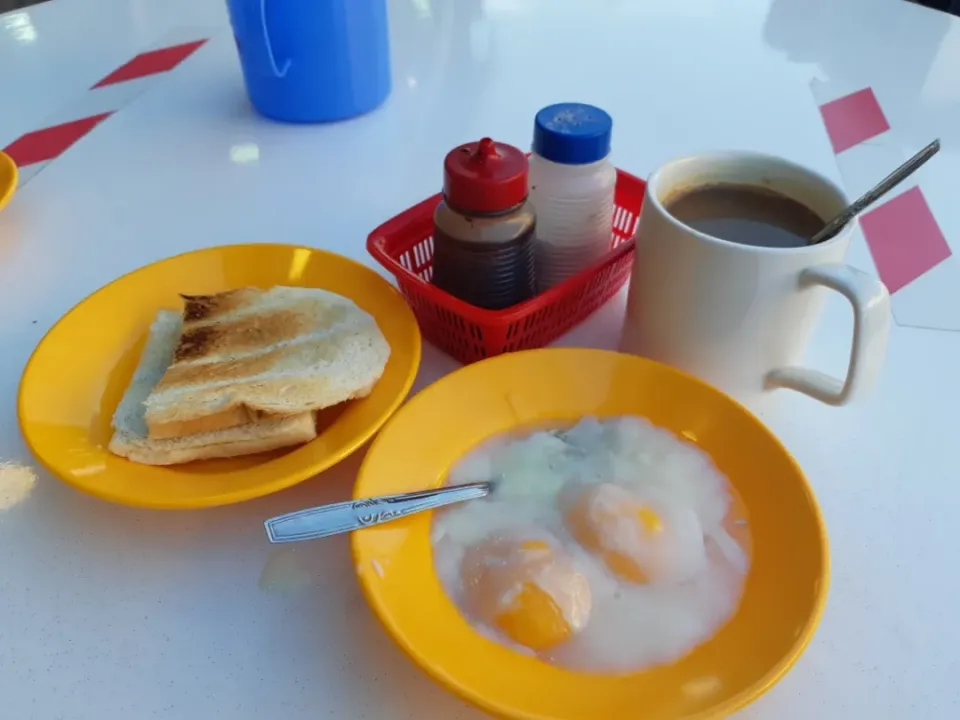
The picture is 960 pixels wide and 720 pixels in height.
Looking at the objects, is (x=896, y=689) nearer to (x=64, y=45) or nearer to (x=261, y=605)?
(x=261, y=605)

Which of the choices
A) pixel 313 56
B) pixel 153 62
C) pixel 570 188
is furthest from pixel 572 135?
pixel 153 62

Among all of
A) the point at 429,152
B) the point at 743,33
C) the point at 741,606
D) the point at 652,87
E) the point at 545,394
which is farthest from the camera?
the point at 743,33

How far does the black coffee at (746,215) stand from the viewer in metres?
0.66

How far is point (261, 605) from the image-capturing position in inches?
22.4

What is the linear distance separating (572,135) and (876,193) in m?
0.25

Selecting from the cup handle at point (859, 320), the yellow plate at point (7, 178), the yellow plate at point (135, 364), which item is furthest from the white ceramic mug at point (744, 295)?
the yellow plate at point (7, 178)

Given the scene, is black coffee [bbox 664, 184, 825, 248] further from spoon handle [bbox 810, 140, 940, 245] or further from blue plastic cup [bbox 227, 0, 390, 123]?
blue plastic cup [bbox 227, 0, 390, 123]

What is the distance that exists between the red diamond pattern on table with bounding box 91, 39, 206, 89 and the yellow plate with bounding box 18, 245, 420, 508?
2.03ft

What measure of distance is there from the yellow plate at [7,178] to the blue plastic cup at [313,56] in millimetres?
331

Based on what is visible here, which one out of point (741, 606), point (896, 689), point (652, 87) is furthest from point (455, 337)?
point (652, 87)

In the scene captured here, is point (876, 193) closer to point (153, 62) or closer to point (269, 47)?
point (269, 47)

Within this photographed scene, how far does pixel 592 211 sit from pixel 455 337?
180mm

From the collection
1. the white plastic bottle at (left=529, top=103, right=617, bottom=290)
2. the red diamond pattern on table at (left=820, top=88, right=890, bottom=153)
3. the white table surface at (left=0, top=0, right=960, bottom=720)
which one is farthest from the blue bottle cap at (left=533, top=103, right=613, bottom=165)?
the red diamond pattern on table at (left=820, top=88, right=890, bottom=153)

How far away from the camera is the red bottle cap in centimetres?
65
